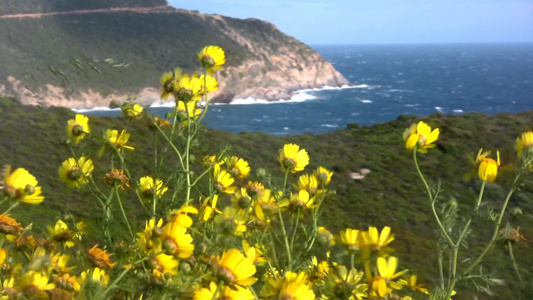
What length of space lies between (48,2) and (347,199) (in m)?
87.5

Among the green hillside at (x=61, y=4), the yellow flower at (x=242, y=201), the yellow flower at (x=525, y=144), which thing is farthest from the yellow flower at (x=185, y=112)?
the green hillside at (x=61, y=4)

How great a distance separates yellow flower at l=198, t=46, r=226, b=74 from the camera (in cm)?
238

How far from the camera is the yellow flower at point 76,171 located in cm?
219

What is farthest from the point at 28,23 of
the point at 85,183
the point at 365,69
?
the point at 365,69

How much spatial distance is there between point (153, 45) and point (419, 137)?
86.1 m

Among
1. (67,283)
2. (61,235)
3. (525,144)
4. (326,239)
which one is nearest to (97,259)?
(67,283)

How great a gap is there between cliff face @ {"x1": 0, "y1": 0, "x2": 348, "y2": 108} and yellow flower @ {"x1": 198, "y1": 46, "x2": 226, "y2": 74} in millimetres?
58200

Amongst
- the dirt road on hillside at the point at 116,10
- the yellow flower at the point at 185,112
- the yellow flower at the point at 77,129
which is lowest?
the dirt road on hillside at the point at 116,10

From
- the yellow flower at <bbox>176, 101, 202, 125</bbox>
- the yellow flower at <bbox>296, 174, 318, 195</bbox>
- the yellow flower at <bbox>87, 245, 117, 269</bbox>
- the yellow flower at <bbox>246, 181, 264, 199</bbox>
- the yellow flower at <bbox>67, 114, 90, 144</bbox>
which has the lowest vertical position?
the yellow flower at <bbox>296, 174, 318, 195</bbox>

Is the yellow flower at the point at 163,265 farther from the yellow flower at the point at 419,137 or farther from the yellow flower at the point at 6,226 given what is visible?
the yellow flower at the point at 419,137

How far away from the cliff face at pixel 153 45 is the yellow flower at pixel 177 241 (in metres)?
59.2

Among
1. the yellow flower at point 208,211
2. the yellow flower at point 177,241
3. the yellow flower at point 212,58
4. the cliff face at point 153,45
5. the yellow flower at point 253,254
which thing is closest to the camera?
the yellow flower at point 177,241

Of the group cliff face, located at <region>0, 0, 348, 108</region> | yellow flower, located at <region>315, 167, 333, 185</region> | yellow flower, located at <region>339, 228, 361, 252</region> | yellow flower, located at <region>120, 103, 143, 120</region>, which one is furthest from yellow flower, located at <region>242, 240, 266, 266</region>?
cliff face, located at <region>0, 0, 348, 108</region>

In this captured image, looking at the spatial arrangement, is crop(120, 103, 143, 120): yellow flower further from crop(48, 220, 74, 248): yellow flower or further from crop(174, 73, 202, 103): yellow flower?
crop(48, 220, 74, 248): yellow flower
